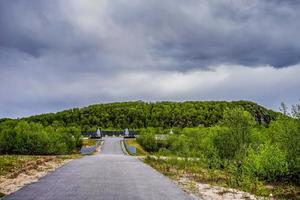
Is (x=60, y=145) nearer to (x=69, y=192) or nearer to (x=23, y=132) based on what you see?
(x=23, y=132)

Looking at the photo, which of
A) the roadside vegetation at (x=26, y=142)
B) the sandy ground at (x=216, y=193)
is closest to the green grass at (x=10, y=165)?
the sandy ground at (x=216, y=193)

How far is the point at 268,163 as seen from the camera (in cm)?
2511

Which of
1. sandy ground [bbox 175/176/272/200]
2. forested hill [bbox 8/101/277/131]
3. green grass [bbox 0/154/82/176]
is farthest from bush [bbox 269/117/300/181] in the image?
forested hill [bbox 8/101/277/131]

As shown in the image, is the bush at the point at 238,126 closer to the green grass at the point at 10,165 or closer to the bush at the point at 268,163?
the bush at the point at 268,163

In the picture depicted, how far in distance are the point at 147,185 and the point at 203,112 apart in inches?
6278

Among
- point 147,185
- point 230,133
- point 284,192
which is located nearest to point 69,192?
point 147,185

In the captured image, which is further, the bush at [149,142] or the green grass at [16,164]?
the bush at [149,142]

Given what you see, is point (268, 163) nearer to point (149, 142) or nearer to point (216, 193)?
point (216, 193)

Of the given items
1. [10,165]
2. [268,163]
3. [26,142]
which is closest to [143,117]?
[26,142]

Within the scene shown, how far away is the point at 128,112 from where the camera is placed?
189250 millimetres

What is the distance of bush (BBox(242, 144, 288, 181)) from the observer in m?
24.7

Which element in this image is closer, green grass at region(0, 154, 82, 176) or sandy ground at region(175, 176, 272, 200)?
sandy ground at region(175, 176, 272, 200)

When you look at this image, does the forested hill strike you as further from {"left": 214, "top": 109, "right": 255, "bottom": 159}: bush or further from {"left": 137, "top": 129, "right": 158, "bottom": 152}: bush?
{"left": 214, "top": 109, "right": 255, "bottom": 159}: bush

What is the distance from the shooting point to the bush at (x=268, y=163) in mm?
24688
